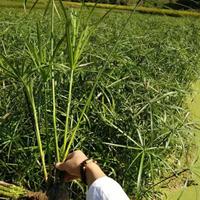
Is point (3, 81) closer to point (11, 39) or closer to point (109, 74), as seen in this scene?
point (109, 74)

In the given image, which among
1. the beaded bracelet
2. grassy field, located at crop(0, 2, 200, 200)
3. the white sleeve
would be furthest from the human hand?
grassy field, located at crop(0, 2, 200, 200)

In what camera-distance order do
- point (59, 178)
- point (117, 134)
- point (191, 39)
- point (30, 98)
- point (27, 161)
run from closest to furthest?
point (59, 178)
point (30, 98)
point (27, 161)
point (117, 134)
point (191, 39)

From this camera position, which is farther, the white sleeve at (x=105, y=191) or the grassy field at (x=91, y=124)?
the grassy field at (x=91, y=124)

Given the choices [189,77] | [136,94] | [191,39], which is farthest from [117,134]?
[191,39]

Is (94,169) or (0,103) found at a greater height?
(94,169)

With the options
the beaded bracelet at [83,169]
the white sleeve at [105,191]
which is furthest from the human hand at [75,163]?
the white sleeve at [105,191]

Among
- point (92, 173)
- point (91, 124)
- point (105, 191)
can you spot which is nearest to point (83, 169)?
point (92, 173)

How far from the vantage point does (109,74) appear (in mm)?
4125

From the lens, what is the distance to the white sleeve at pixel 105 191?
1636 mm

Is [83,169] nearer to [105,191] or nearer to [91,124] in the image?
[105,191]

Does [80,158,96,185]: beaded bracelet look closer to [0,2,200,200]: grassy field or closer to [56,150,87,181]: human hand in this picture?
[56,150,87,181]: human hand

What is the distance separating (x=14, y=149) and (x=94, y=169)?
1.60 m

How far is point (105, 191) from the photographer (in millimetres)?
1663

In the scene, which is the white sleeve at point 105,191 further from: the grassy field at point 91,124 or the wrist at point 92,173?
the grassy field at point 91,124
